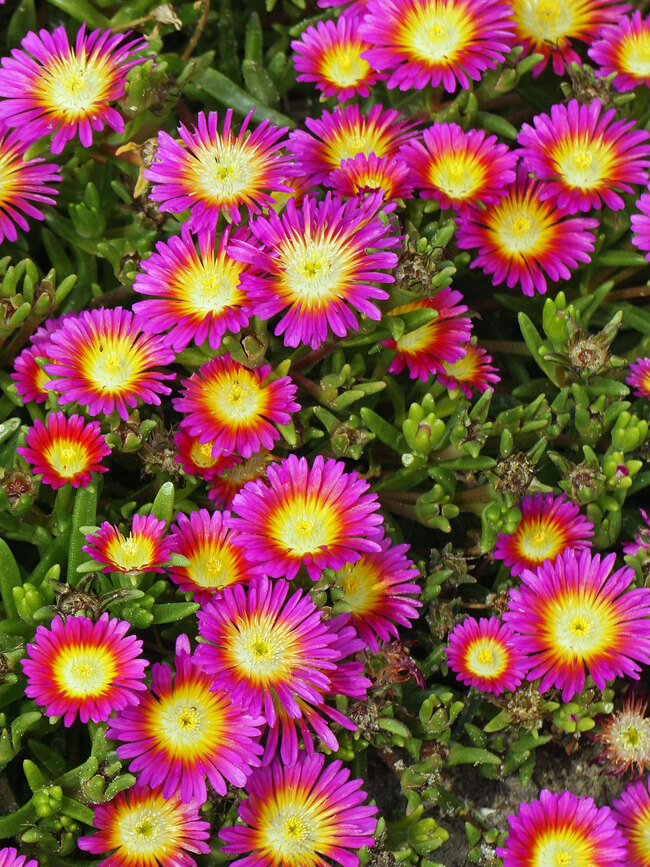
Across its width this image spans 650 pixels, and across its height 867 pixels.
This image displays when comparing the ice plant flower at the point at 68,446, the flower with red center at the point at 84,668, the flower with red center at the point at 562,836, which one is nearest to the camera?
the flower with red center at the point at 84,668

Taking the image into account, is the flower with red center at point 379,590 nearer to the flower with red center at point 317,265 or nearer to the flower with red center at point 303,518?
the flower with red center at point 303,518

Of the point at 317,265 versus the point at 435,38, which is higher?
the point at 435,38

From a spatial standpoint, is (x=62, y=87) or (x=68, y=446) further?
(x=62, y=87)

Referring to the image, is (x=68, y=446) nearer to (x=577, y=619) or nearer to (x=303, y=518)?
(x=303, y=518)

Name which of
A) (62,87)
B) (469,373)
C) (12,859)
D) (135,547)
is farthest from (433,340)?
(12,859)

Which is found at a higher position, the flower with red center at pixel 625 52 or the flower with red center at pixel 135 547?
the flower with red center at pixel 625 52

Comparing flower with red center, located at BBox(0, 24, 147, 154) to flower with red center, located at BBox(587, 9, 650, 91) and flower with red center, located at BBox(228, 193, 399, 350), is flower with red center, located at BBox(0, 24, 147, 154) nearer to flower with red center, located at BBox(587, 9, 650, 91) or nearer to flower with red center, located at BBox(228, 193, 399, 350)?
flower with red center, located at BBox(228, 193, 399, 350)

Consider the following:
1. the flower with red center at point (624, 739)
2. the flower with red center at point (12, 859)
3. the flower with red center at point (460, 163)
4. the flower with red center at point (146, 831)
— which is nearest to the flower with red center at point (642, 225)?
the flower with red center at point (460, 163)
